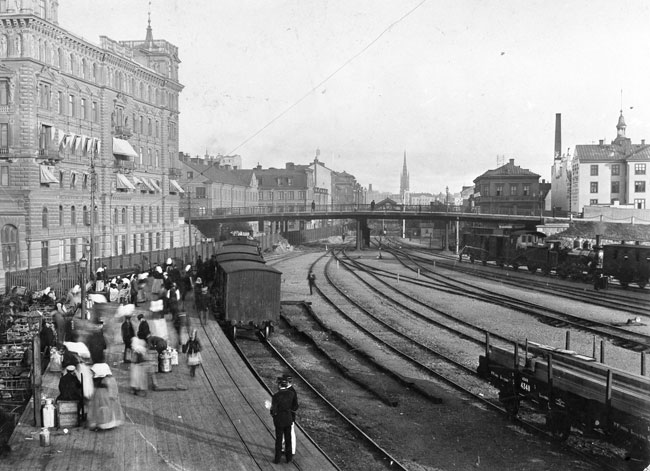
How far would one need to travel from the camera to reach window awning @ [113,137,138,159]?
51781 mm

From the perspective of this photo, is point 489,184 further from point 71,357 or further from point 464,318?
point 71,357

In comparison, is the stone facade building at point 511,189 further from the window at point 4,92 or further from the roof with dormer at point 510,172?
the window at point 4,92

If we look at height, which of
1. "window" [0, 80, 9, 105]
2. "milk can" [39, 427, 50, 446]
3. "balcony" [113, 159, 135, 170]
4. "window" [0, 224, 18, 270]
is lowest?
"milk can" [39, 427, 50, 446]

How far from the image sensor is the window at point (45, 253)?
1666 inches

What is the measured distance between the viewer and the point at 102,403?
1165cm

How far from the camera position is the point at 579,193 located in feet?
246

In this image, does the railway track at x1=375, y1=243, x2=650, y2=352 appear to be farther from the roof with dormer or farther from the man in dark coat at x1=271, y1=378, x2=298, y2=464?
the roof with dormer

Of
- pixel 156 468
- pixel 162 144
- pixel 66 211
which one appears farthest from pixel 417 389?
pixel 162 144

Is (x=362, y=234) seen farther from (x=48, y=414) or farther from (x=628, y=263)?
(x=48, y=414)

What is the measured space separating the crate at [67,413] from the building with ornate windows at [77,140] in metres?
19.8

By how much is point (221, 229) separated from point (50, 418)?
76.8 meters

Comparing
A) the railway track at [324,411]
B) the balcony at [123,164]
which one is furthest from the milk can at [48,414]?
the balcony at [123,164]

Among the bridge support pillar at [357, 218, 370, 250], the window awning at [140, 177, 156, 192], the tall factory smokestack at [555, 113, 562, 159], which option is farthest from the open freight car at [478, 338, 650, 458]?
the tall factory smokestack at [555, 113, 562, 159]

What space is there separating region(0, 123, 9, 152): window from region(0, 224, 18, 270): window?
223 inches
